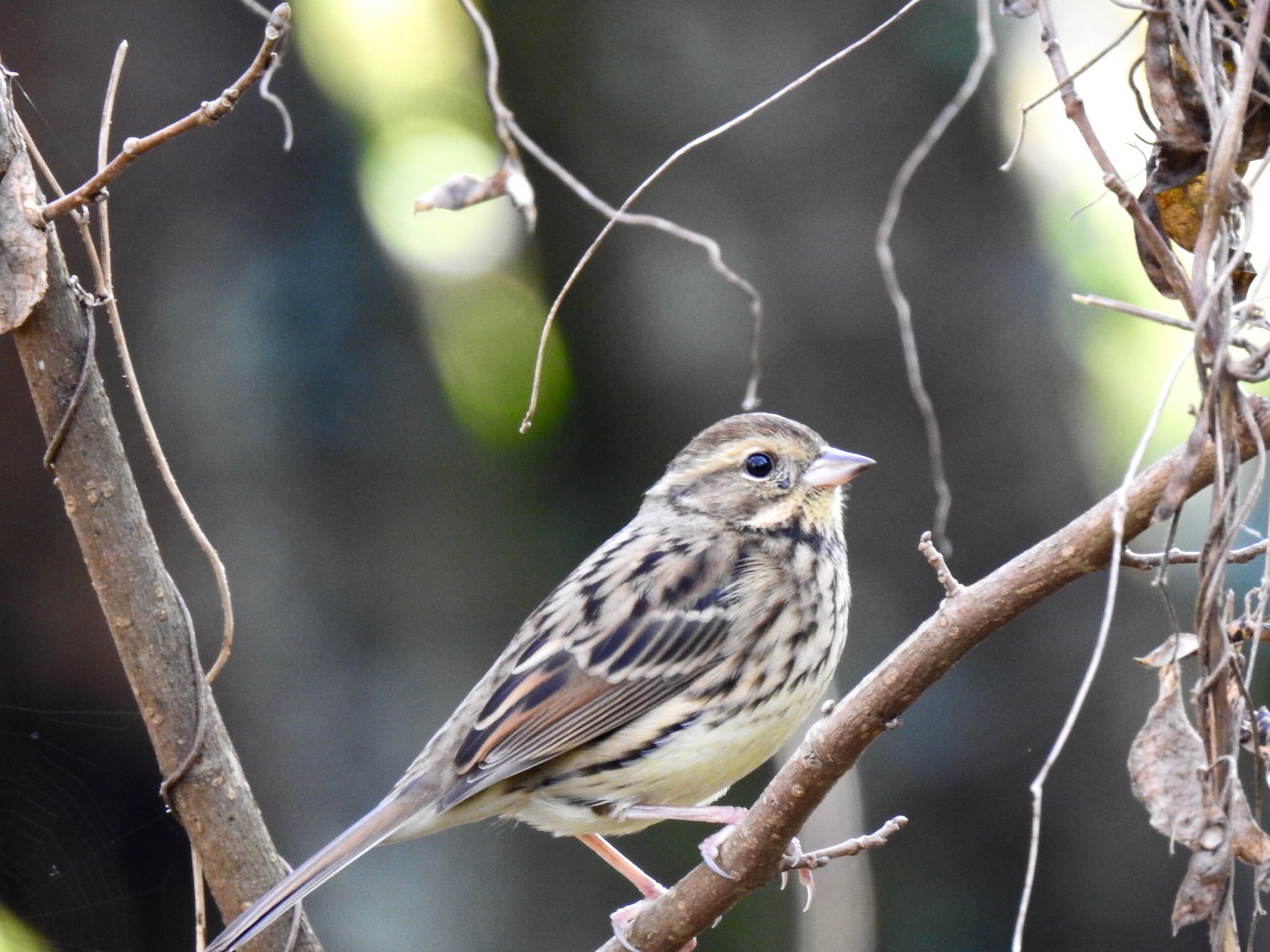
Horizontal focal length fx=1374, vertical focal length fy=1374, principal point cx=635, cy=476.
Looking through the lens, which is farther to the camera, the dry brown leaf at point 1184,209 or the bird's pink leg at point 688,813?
the bird's pink leg at point 688,813

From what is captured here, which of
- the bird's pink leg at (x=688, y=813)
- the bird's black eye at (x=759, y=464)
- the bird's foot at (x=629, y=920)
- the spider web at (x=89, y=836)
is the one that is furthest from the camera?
the spider web at (x=89, y=836)

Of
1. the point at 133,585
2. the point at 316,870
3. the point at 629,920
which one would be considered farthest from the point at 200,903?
the point at 629,920

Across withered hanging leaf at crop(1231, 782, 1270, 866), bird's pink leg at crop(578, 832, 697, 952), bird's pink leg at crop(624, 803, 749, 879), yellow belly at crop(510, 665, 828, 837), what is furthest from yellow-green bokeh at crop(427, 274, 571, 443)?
withered hanging leaf at crop(1231, 782, 1270, 866)

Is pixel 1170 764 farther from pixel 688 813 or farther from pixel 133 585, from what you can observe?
pixel 133 585

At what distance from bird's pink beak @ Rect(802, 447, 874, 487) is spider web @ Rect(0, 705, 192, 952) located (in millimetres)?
2676

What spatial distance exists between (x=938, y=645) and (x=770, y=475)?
6.25 ft

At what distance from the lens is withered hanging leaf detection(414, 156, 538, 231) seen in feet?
9.26

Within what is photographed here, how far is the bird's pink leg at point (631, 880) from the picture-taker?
304 cm

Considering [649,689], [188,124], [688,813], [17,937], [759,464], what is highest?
[188,124]

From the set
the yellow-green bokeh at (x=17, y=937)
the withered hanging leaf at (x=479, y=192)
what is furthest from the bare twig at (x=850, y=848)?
the yellow-green bokeh at (x=17, y=937)

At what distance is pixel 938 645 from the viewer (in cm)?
210

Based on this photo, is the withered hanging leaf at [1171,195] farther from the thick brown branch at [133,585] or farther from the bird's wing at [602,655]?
the thick brown branch at [133,585]

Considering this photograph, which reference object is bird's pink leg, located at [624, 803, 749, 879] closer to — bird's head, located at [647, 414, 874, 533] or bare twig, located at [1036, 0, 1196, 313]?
bird's head, located at [647, 414, 874, 533]

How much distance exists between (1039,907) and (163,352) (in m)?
4.02
